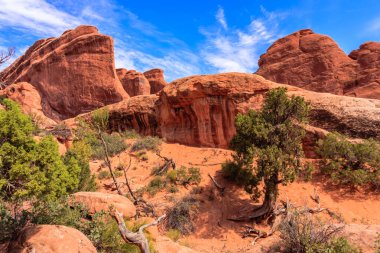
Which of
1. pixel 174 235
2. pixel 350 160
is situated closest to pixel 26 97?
pixel 174 235

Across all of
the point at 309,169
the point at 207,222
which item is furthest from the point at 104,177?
the point at 309,169

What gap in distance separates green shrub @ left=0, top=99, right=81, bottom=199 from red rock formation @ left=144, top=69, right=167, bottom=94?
155 feet

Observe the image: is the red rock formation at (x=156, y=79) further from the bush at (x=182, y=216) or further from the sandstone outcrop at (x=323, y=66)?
the bush at (x=182, y=216)

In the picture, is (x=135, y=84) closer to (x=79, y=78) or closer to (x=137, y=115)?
(x=79, y=78)

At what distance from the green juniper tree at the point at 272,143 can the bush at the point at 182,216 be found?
9.40 feet

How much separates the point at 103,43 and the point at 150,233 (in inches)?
1184

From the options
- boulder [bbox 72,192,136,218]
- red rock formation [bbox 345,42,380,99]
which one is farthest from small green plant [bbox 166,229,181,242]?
red rock formation [bbox 345,42,380,99]

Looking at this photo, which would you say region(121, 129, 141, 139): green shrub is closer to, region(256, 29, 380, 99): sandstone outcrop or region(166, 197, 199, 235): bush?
region(166, 197, 199, 235): bush

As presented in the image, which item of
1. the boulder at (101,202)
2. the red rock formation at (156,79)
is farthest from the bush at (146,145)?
the red rock formation at (156,79)

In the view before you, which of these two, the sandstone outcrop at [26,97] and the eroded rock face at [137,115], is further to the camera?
the eroded rock face at [137,115]

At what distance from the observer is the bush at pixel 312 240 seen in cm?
606

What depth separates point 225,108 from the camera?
1897 centimetres

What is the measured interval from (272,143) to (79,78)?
93.5ft

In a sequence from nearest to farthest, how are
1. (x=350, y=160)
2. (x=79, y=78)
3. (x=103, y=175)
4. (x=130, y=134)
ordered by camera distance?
(x=350, y=160)
(x=103, y=175)
(x=130, y=134)
(x=79, y=78)
